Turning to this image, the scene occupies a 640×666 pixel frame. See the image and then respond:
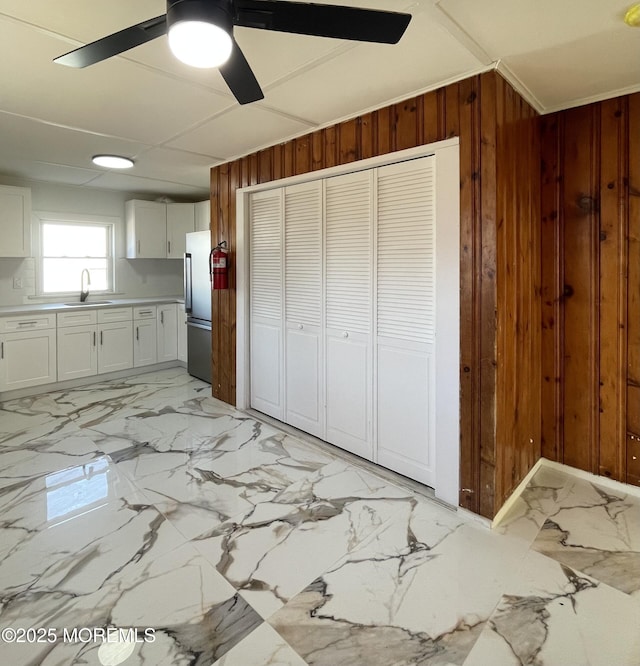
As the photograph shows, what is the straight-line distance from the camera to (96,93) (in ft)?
8.22

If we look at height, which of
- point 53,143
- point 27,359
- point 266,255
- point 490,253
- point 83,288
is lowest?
point 27,359

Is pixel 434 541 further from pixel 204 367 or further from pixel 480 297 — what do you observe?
pixel 204 367

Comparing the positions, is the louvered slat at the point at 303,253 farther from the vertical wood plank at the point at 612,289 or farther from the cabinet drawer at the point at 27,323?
the cabinet drawer at the point at 27,323

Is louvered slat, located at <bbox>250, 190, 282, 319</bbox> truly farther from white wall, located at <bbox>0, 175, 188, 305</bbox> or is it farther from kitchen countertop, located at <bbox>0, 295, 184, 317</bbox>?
white wall, located at <bbox>0, 175, 188, 305</bbox>

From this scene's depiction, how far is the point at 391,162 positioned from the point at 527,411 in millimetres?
1811

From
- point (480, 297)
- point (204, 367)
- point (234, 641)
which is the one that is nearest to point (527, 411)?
point (480, 297)

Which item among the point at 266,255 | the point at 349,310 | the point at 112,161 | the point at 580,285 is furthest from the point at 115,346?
the point at 580,285

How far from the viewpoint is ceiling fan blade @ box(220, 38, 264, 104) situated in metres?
1.59

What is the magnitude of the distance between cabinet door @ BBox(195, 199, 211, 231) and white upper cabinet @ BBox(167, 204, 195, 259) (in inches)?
6.3

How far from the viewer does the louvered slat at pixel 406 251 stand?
249 cm

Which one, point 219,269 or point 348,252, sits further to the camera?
point 219,269

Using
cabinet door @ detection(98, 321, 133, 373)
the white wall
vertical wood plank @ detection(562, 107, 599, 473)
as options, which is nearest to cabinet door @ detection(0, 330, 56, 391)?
cabinet door @ detection(98, 321, 133, 373)

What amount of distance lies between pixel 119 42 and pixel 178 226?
459 centimetres

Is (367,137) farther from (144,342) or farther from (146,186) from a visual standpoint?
(144,342)
